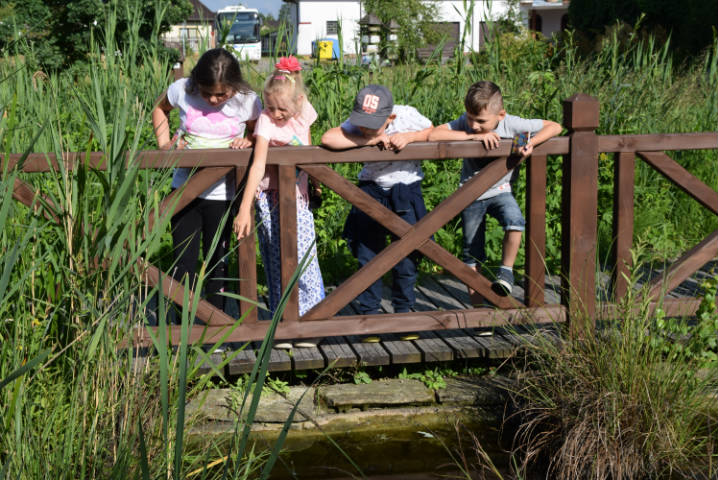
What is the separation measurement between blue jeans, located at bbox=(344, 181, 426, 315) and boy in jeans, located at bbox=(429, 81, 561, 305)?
0.30 m

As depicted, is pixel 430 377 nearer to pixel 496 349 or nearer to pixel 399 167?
pixel 496 349

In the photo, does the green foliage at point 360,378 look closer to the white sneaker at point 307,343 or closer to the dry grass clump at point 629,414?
the white sneaker at point 307,343

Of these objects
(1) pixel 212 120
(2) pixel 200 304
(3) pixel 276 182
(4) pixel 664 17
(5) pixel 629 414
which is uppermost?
(4) pixel 664 17

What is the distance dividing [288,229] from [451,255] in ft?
2.40

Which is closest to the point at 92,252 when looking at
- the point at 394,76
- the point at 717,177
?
the point at 394,76

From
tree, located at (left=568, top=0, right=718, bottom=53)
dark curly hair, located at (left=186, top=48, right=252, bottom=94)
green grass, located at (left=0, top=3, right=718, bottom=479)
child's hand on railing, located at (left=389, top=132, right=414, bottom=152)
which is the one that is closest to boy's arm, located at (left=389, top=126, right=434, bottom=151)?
child's hand on railing, located at (left=389, top=132, right=414, bottom=152)

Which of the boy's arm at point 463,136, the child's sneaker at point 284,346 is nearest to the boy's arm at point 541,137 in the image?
the boy's arm at point 463,136

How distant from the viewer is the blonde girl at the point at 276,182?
12.3 feet

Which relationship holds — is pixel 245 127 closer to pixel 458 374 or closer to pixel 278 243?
pixel 278 243

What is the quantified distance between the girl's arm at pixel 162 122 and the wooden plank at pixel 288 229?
0.55 metres

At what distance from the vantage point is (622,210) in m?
4.09

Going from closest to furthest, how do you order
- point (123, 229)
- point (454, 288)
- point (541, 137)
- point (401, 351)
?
point (123, 229) < point (541, 137) < point (401, 351) < point (454, 288)

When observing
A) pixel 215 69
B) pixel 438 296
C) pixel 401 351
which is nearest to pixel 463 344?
pixel 401 351

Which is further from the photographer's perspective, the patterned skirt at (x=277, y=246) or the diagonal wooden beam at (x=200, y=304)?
the patterned skirt at (x=277, y=246)
